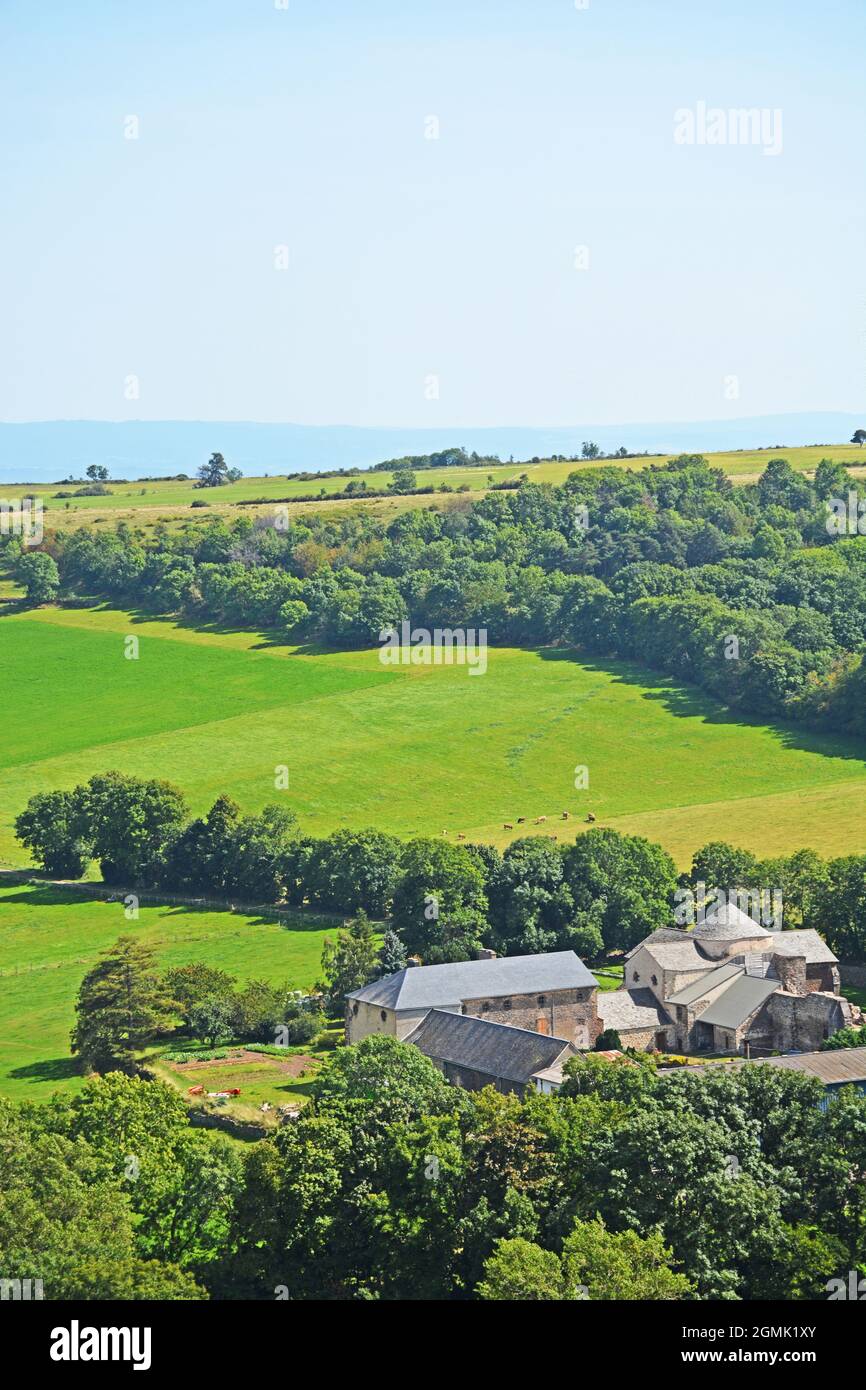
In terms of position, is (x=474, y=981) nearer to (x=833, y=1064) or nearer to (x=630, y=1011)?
(x=630, y=1011)

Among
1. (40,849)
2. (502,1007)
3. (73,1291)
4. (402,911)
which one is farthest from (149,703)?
(73,1291)

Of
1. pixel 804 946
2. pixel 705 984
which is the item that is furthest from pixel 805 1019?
pixel 804 946

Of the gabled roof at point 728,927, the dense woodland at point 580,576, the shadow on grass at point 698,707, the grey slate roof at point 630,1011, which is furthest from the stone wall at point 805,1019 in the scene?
the dense woodland at point 580,576

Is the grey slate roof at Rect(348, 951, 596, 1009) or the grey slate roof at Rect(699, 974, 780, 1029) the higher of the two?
the grey slate roof at Rect(348, 951, 596, 1009)

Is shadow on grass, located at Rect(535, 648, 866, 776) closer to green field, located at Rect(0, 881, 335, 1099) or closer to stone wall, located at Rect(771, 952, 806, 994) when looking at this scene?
green field, located at Rect(0, 881, 335, 1099)

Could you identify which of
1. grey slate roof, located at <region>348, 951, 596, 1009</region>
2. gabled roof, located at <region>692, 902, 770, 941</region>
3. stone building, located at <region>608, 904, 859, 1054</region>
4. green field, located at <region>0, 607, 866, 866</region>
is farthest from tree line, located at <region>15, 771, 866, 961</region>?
green field, located at <region>0, 607, 866, 866</region>

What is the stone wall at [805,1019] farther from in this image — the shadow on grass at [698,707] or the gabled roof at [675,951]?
the shadow on grass at [698,707]
